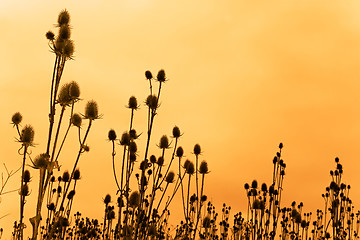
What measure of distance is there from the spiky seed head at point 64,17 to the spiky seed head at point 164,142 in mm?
3082

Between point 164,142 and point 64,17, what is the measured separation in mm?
3140

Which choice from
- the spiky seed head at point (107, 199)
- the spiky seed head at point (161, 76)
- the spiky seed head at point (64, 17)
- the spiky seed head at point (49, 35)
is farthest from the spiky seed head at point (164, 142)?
the spiky seed head at point (64, 17)

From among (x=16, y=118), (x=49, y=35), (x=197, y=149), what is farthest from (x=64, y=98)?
(x=197, y=149)

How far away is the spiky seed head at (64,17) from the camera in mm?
4668

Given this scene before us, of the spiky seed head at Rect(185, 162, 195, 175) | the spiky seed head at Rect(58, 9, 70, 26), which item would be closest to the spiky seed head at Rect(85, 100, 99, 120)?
the spiky seed head at Rect(58, 9, 70, 26)

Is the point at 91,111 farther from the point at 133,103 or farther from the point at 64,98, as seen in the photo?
the point at 133,103

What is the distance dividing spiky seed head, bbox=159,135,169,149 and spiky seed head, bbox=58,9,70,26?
308 cm

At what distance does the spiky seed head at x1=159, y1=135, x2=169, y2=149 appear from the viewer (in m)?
7.50

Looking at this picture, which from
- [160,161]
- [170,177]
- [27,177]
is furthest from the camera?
[170,177]

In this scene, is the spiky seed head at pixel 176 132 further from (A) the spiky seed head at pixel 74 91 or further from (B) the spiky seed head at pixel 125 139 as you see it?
(A) the spiky seed head at pixel 74 91

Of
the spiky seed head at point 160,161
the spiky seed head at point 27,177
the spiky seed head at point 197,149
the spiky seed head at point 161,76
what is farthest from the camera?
the spiky seed head at point 197,149

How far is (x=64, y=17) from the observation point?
4684mm

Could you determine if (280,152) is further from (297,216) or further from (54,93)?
(54,93)

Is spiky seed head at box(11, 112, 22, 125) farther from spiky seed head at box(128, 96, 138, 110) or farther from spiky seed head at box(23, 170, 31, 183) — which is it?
spiky seed head at box(128, 96, 138, 110)
